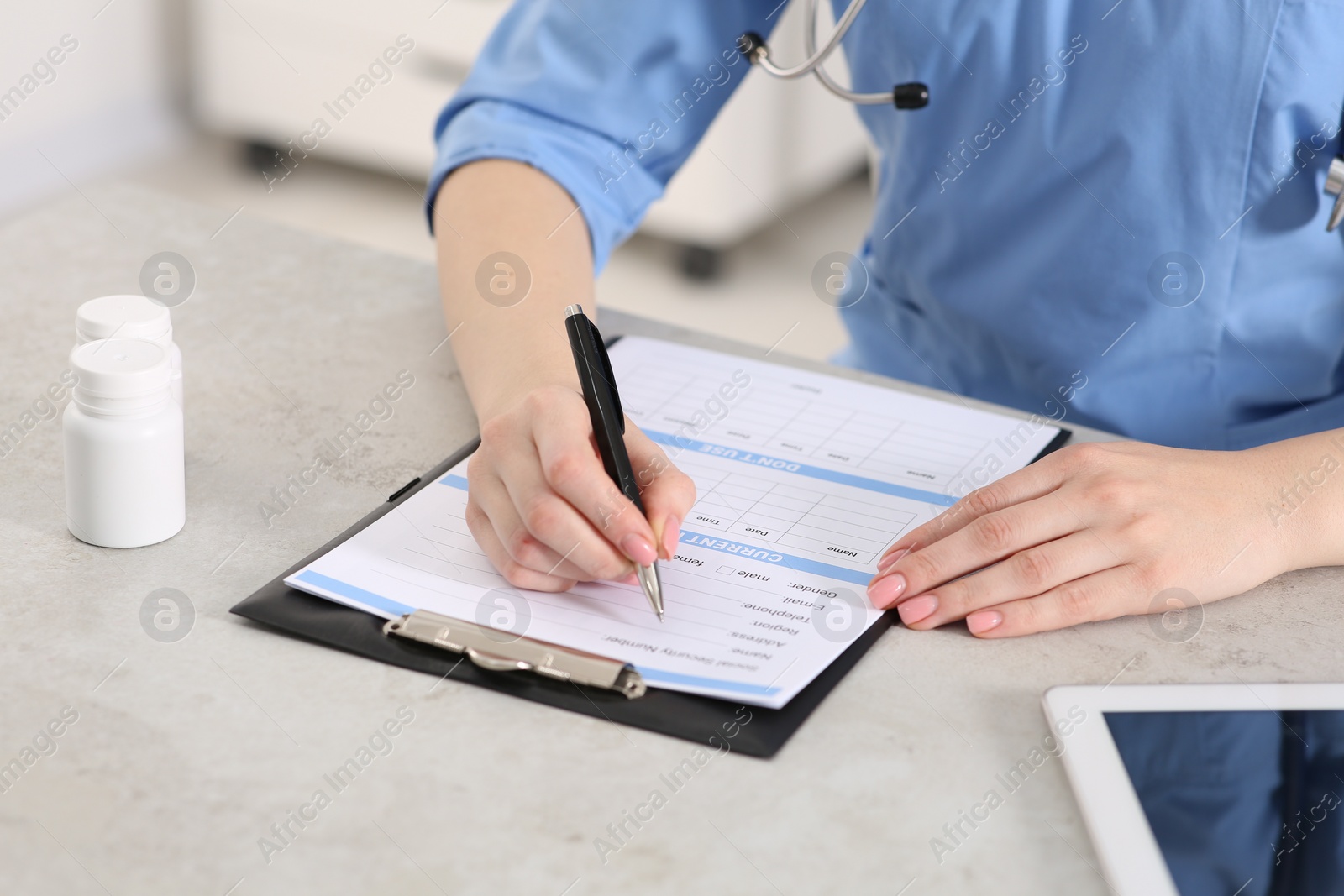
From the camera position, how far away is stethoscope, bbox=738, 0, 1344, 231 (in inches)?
35.5

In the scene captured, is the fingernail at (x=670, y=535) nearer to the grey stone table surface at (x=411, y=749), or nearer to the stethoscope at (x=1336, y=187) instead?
the grey stone table surface at (x=411, y=749)

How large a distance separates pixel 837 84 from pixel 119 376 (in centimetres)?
56

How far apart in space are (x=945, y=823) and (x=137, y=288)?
0.79 m

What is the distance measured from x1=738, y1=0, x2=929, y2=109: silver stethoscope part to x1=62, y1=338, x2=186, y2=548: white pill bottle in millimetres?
484

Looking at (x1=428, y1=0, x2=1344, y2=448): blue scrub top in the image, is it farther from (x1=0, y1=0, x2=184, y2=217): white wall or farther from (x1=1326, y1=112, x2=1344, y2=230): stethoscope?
(x1=0, y1=0, x2=184, y2=217): white wall

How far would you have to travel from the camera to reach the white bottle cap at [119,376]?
2.30 ft

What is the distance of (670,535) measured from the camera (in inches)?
28.1

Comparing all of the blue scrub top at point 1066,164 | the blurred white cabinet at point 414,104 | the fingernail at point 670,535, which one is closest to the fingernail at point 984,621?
the fingernail at point 670,535

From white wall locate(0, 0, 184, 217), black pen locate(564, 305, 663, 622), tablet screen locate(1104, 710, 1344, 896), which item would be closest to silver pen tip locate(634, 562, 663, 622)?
black pen locate(564, 305, 663, 622)

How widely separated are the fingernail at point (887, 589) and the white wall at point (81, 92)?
2.66 metres

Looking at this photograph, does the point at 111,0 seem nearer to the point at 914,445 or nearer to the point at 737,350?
the point at 737,350

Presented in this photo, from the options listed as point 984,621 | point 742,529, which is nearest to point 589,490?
point 742,529

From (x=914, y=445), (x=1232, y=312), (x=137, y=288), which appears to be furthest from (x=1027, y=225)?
(x=137, y=288)

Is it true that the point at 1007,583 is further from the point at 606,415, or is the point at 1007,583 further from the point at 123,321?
the point at 123,321
